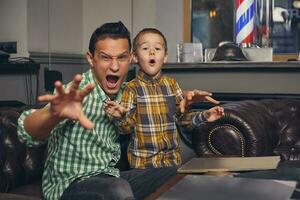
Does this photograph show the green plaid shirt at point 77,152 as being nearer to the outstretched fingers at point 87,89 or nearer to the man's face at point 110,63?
the man's face at point 110,63

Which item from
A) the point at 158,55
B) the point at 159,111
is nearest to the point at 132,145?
the point at 159,111

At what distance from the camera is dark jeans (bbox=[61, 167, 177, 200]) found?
1.31 m

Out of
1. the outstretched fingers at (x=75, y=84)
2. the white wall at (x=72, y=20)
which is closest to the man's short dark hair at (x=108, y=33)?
the outstretched fingers at (x=75, y=84)

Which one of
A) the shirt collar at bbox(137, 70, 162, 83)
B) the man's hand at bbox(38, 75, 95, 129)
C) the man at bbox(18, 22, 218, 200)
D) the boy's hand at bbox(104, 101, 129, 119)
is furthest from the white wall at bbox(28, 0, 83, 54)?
the man's hand at bbox(38, 75, 95, 129)

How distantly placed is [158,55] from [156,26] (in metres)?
1.86

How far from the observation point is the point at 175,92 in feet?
6.58

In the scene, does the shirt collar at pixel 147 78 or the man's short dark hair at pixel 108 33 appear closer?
the man's short dark hair at pixel 108 33

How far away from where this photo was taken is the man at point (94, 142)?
136 centimetres

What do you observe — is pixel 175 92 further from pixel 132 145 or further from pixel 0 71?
pixel 0 71

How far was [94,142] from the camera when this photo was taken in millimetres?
1588

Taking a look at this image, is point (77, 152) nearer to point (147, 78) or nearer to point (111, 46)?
point (111, 46)

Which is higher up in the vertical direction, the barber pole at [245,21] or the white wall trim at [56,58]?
the barber pole at [245,21]

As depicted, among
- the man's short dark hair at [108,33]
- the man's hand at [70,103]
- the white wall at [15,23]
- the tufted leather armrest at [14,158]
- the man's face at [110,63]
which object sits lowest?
the tufted leather armrest at [14,158]

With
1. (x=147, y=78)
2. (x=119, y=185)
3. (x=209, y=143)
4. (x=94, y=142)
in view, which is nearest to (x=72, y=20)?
(x=147, y=78)
